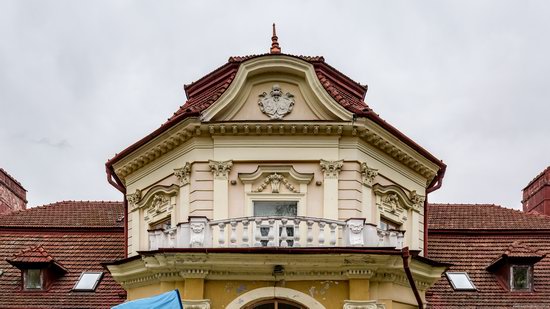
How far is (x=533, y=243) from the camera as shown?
27.3 meters

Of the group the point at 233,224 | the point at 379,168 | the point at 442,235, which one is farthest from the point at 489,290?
the point at 233,224

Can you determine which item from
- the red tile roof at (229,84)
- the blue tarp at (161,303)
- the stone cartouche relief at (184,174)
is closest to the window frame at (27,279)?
the red tile roof at (229,84)

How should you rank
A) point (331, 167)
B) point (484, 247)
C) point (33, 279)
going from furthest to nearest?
point (484, 247) → point (33, 279) → point (331, 167)

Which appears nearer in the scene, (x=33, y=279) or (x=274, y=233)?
(x=274, y=233)

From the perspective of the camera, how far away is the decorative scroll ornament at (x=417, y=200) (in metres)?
24.4

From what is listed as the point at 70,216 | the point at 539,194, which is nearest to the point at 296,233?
the point at 70,216

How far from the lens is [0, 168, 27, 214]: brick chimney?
32531mm

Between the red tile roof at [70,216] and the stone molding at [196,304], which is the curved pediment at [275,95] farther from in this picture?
Answer: the red tile roof at [70,216]

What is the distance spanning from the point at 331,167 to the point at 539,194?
40.1 feet

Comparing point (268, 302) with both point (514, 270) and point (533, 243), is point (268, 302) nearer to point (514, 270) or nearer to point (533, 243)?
point (514, 270)

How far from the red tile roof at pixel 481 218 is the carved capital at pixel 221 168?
306 inches

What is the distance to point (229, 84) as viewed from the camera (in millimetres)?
22344

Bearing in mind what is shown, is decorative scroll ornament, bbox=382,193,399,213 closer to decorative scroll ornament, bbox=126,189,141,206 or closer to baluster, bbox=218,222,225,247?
baluster, bbox=218,222,225,247

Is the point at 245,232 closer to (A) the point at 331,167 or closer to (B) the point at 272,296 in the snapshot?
(B) the point at 272,296
